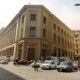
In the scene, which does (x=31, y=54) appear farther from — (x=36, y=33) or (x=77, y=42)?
(x=77, y=42)

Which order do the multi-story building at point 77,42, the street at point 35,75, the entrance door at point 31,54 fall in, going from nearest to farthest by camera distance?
Answer: the street at point 35,75
the entrance door at point 31,54
the multi-story building at point 77,42

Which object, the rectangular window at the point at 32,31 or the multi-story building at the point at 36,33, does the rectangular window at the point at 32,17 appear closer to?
the multi-story building at the point at 36,33

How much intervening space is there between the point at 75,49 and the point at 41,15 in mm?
46920

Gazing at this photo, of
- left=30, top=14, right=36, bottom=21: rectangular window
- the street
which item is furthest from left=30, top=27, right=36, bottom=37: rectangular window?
the street

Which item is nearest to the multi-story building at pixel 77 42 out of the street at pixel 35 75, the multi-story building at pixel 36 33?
the multi-story building at pixel 36 33

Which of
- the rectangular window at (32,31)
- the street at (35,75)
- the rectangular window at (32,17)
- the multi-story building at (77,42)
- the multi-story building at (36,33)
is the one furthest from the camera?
the multi-story building at (77,42)

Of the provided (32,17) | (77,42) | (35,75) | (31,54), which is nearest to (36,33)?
(32,17)

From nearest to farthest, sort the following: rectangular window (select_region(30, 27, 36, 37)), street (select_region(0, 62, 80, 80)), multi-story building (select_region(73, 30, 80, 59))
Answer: street (select_region(0, 62, 80, 80)) → rectangular window (select_region(30, 27, 36, 37)) → multi-story building (select_region(73, 30, 80, 59))

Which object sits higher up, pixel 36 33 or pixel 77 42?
pixel 77 42

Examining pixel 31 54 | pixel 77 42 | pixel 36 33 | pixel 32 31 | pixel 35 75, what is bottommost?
pixel 35 75

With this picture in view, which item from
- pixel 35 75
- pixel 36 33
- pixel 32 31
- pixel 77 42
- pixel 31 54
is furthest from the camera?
pixel 77 42

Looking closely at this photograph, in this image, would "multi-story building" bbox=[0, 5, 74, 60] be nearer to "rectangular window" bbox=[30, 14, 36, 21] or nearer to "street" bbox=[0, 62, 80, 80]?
"rectangular window" bbox=[30, 14, 36, 21]

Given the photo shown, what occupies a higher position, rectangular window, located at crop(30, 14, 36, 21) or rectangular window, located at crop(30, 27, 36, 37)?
rectangular window, located at crop(30, 14, 36, 21)

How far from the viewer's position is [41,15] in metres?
48.6
